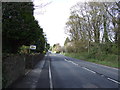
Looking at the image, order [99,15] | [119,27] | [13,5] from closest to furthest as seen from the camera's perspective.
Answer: [13,5] → [119,27] → [99,15]

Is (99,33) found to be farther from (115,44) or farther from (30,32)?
(30,32)

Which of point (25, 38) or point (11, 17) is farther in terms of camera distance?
point (25, 38)

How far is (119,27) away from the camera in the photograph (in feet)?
97.7

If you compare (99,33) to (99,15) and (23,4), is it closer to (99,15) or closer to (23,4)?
(99,15)

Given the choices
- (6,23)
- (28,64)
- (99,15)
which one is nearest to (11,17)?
(6,23)

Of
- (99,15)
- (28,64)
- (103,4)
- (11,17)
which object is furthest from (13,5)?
(99,15)

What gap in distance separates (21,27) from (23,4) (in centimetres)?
483

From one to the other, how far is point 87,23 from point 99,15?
5.63 m

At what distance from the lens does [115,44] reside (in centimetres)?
3644

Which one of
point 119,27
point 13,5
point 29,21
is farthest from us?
point 119,27

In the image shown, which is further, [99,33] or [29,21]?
[99,33]

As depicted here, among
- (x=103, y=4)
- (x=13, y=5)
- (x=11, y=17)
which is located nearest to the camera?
(x=13, y=5)

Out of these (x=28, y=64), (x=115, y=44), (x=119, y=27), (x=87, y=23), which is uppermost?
(x=87, y=23)

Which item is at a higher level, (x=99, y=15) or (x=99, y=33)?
(x=99, y=15)
